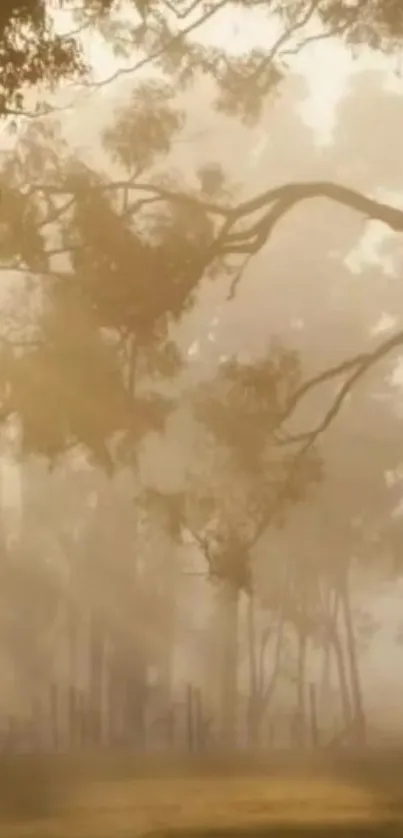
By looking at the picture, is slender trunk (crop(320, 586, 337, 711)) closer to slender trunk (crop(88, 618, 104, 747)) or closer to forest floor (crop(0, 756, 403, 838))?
slender trunk (crop(88, 618, 104, 747))

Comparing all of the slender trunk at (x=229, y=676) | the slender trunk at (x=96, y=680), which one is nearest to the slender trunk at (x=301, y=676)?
the slender trunk at (x=229, y=676)

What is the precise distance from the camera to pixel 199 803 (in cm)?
415

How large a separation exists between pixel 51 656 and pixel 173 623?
744 millimetres

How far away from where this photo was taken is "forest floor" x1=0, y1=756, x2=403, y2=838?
3.83 meters

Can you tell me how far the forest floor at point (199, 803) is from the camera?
12.6ft

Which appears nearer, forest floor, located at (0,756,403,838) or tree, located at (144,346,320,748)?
forest floor, located at (0,756,403,838)

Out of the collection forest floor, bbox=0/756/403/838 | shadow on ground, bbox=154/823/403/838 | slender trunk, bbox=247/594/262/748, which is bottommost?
shadow on ground, bbox=154/823/403/838

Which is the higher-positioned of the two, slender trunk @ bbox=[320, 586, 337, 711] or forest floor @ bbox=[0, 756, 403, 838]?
slender trunk @ bbox=[320, 586, 337, 711]

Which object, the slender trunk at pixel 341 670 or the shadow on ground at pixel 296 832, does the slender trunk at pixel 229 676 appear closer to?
the slender trunk at pixel 341 670

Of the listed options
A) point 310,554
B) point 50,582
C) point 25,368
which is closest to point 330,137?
point 25,368

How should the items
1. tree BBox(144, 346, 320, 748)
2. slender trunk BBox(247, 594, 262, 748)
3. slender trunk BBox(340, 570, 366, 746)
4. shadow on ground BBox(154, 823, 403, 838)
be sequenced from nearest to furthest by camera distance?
1. shadow on ground BBox(154, 823, 403, 838)
2. tree BBox(144, 346, 320, 748)
3. slender trunk BBox(340, 570, 366, 746)
4. slender trunk BBox(247, 594, 262, 748)

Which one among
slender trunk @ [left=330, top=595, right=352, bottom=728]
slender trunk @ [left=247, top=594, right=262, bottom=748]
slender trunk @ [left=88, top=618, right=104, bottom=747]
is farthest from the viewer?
slender trunk @ [left=330, top=595, right=352, bottom=728]

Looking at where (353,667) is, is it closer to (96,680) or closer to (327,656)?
(327,656)

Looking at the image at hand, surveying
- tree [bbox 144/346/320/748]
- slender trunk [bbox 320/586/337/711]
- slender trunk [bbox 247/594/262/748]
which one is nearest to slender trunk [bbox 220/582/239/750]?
slender trunk [bbox 247/594/262/748]
